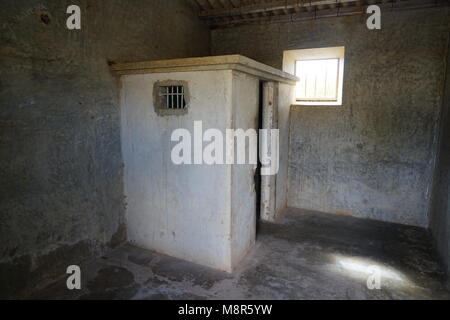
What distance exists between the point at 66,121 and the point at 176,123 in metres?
1.37

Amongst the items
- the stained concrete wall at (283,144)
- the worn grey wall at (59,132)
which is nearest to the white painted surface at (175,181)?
the worn grey wall at (59,132)

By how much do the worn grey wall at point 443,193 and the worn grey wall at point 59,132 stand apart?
4.68m

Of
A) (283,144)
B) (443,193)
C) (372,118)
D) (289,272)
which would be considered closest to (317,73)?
(372,118)

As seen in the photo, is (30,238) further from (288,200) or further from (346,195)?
(346,195)

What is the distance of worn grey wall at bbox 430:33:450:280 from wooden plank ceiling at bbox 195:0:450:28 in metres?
1.32

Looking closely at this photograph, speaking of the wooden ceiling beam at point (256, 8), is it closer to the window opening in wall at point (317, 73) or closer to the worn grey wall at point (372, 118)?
the worn grey wall at point (372, 118)

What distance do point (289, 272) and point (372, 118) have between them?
342 centimetres

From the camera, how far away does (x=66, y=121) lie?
3885 mm

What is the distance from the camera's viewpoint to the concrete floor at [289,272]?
11.9 ft

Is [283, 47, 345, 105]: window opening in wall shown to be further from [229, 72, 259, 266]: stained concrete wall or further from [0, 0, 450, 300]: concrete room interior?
[229, 72, 259, 266]: stained concrete wall

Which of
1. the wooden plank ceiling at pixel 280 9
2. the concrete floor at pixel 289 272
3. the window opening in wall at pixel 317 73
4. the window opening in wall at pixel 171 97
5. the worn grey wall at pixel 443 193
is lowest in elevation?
the concrete floor at pixel 289 272

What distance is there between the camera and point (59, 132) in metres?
3.81

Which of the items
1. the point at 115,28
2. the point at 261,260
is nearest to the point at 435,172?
the point at 261,260

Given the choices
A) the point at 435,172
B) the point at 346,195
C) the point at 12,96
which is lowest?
the point at 346,195
